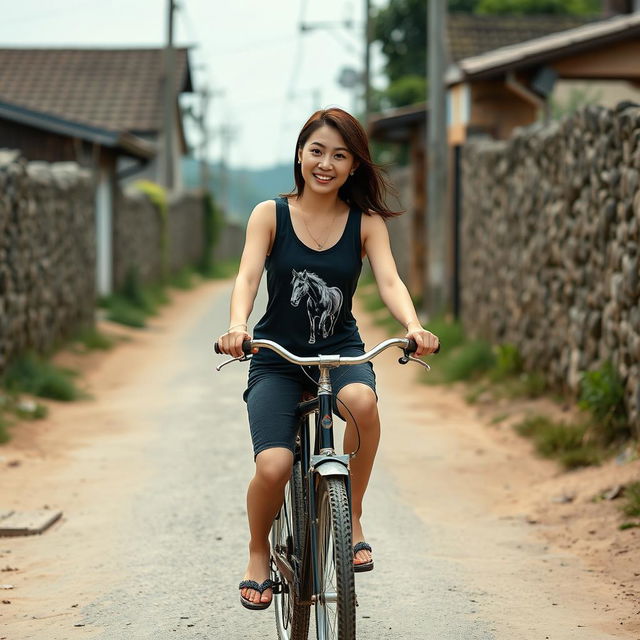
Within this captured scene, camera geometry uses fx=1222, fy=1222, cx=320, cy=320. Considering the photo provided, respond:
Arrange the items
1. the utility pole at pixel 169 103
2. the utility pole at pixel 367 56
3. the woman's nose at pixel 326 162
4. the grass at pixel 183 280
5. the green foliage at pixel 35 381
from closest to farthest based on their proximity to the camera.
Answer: the woman's nose at pixel 326 162, the green foliage at pixel 35 381, the utility pole at pixel 367 56, the grass at pixel 183 280, the utility pole at pixel 169 103

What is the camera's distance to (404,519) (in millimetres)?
7055

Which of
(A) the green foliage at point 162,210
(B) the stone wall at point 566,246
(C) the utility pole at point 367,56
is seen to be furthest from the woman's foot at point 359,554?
(C) the utility pole at point 367,56

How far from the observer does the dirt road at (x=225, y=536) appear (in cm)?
509

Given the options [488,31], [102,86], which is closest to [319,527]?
[488,31]

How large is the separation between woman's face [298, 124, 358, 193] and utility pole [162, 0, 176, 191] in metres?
28.1

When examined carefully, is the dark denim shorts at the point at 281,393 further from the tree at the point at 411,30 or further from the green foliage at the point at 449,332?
the tree at the point at 411,30

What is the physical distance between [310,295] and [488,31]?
20832 millimetres

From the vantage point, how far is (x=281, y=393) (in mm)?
4340

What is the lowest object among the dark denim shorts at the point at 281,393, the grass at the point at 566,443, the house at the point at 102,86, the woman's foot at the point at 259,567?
the grass at the point at 566,443

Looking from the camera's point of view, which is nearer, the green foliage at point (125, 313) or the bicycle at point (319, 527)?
the bicycle at point (319, 527)

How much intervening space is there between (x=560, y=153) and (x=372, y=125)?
11560 mm

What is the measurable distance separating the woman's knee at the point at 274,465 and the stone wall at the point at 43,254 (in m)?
7.56

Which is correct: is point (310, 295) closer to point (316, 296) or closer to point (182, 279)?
point (316, 296)

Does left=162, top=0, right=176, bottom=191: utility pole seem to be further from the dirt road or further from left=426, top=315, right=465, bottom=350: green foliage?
the dirt road
